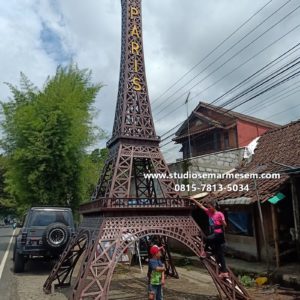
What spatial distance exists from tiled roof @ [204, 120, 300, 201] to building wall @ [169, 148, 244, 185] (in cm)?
101

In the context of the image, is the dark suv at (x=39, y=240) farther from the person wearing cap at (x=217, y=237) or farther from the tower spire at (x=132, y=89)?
the person wearing cap at (x=217, y=237)

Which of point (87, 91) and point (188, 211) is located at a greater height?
point (87, 91)

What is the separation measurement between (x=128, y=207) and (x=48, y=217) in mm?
6625

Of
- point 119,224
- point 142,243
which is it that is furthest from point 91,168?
point 119,224

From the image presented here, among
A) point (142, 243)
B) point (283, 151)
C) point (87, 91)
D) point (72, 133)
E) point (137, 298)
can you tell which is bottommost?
point (137, 298)

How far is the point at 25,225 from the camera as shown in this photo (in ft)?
49.4

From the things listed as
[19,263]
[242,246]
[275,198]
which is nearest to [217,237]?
[275,198]

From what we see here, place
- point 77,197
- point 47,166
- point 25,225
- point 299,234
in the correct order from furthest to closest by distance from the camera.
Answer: point 77,197, point 47,166, point 25,225, point 299,234

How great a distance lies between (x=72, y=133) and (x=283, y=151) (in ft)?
34.5

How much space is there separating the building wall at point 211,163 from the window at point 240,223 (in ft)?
10.6

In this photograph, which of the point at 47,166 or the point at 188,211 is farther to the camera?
the point at 47,166

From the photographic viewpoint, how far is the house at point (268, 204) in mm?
12039

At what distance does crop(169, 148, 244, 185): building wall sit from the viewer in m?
18.3

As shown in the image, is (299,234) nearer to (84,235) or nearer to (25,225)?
(84,235)
